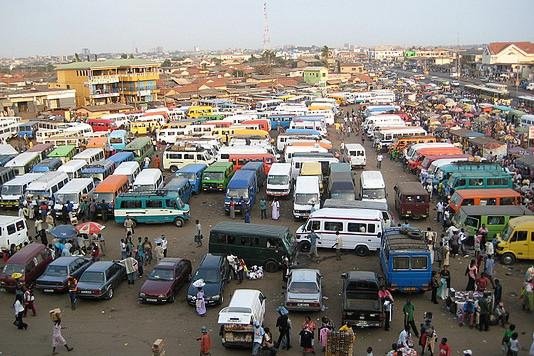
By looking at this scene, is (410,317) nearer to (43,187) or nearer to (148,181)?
(148,181)

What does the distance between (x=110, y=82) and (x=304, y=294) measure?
194ft

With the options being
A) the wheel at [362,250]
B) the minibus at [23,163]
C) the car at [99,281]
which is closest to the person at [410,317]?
the wheel at [362,250]

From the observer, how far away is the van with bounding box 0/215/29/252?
1895cm

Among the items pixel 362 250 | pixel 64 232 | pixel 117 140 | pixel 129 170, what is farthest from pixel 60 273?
pixel 117 140

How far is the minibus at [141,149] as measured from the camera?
→ 111ft

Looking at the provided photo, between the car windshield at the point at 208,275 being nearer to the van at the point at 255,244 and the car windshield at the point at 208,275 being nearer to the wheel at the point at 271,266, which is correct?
the van at the point at 255,244

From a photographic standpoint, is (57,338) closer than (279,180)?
Yes

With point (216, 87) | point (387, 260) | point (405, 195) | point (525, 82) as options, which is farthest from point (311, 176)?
point (525, 82)

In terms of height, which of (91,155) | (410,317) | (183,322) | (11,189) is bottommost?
(183,322)

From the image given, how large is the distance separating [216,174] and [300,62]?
12366cm

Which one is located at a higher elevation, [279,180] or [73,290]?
[279,180]

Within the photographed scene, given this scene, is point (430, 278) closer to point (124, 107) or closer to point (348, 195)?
point (348, 195)

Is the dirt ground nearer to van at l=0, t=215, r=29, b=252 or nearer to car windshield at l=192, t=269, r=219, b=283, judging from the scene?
car windshield at l=192, t=269, r=219, b=283

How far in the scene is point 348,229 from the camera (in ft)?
61.1
